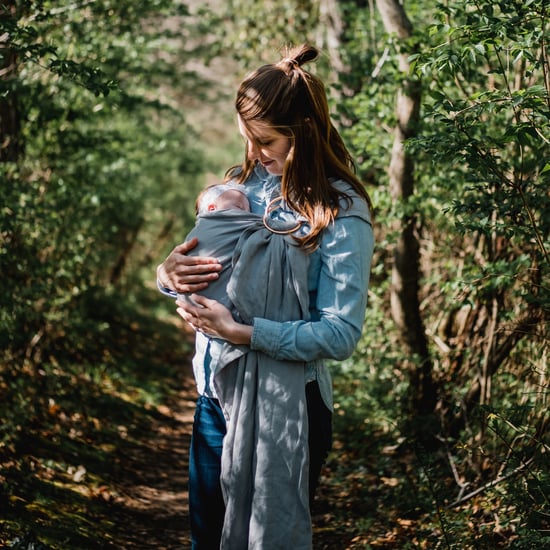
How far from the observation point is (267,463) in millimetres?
2020

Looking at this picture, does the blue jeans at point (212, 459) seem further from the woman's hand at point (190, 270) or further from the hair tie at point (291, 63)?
the hair tie at point (291, 63)

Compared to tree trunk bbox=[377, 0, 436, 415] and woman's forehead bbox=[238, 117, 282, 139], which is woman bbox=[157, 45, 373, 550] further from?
tree trunk bbox=[377, 0, 436, 415]

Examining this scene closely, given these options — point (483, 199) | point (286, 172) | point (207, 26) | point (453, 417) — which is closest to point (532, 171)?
point (483, 199)

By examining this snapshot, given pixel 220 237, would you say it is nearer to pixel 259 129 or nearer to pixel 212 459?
pixel 259 129

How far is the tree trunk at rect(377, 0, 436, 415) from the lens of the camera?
12.6ft

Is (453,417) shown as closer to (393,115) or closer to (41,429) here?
(393,115)

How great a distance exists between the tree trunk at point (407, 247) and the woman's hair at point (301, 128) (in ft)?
5.77

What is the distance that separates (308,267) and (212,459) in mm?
671

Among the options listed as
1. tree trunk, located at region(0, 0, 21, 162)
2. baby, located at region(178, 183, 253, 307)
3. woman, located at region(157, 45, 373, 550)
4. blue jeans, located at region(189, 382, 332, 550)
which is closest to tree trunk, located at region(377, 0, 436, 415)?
woman, located at region(157, 45, 373, 550)

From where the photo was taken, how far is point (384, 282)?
462cm

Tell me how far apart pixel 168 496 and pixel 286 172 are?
300 centimetres

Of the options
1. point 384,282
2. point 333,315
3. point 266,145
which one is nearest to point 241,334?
point 333,315

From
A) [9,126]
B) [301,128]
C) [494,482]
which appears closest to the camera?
[301,128]

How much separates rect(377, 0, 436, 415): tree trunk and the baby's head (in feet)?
5.80
